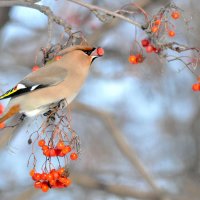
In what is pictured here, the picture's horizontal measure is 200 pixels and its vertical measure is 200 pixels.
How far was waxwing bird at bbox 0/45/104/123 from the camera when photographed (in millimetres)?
3369

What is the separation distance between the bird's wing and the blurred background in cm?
98

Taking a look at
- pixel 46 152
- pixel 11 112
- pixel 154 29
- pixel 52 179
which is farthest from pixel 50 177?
pixel 154 29

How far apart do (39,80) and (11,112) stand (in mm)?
288

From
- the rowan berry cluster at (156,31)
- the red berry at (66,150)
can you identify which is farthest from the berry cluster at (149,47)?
the red berry at (66,150)

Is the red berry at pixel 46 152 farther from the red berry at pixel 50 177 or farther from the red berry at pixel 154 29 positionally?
the red berry at pixel 154 29

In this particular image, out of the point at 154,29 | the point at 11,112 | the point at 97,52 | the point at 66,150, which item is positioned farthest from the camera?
the point at 97,52

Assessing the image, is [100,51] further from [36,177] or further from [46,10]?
[36,177]

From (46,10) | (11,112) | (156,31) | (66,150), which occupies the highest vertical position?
(46,10)

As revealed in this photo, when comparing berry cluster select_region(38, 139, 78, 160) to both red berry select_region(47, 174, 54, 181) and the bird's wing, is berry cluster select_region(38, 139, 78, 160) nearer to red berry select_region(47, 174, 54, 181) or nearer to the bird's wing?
red berry select_region(47, 174, 54, 181)

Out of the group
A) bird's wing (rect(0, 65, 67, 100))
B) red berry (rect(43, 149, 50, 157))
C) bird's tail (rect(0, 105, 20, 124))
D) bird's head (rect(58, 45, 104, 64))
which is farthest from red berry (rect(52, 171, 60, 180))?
bird's head (rect(58, 45, 104, 64))

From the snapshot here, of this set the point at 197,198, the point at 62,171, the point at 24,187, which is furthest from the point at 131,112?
the point at 62,171

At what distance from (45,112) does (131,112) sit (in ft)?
17.9

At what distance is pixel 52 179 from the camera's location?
9.65 feet

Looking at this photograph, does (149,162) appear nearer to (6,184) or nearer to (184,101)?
(184,101)
